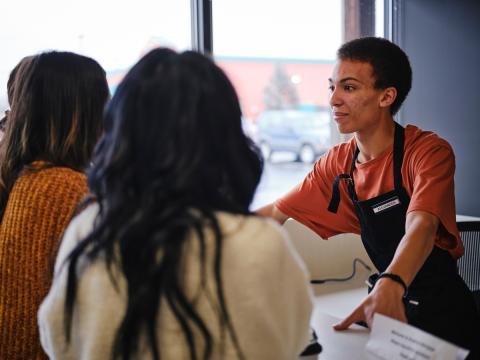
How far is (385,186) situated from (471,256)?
3.27 ft

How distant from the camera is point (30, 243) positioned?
3.72 ft

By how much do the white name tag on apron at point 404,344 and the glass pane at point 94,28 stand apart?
57.2 inches

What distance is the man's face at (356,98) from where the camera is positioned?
1.66 meters

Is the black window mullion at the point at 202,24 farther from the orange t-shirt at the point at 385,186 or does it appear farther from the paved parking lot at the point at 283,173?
the orange t-shirt at the point at 385,186

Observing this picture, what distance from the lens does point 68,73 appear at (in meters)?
1.21

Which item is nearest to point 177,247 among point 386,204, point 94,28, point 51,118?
point 51,118

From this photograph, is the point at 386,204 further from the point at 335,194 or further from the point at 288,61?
the point at 288,61

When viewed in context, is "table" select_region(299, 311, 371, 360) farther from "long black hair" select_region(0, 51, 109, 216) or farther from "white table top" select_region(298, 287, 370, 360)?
"long black hair" select_region(0, 51, 109, 216)

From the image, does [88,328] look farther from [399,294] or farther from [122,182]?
[399,294]

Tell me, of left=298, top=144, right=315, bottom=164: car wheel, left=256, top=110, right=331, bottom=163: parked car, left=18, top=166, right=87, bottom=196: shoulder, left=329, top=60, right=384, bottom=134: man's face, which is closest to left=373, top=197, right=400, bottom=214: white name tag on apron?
left=329, top=60, right=384, bottom=134: man's face

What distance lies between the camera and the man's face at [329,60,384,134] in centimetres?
166

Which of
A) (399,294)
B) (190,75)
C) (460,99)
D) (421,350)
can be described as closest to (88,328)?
(190,75)

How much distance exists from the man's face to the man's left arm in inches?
15.0

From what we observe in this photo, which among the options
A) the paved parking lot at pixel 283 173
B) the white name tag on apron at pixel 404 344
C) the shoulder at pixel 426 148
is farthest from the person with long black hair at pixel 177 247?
the paved parking lot at pixel 283 173
